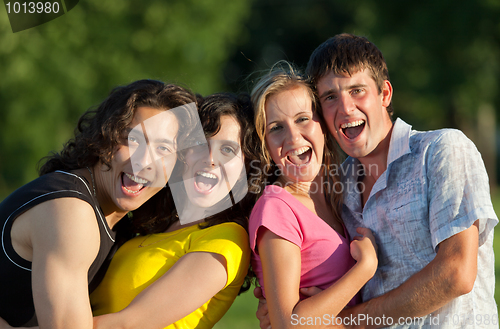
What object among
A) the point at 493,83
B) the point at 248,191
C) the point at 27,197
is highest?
the point at 27,197

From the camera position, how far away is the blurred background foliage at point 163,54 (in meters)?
15.2

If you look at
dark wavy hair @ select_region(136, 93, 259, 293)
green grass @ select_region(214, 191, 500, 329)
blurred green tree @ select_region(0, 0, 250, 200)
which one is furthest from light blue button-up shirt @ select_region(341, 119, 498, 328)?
blurred green tree @ select_region(0, 0, 250, 200)

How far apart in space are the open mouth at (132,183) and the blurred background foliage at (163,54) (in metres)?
13.0

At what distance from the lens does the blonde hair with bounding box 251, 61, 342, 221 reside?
122 inches

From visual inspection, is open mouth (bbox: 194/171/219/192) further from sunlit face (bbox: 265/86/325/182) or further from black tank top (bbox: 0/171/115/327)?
black tank top (bbox: 0/171/115/327)

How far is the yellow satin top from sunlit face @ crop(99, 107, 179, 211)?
342mm

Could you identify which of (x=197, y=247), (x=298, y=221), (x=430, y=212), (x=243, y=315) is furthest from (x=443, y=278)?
(x=243, y=315)

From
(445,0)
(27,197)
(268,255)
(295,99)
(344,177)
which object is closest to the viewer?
(27,197)

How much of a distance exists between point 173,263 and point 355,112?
4.97 feet

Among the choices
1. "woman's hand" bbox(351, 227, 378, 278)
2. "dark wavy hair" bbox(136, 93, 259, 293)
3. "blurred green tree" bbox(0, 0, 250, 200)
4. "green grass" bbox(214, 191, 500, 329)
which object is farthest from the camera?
"blurred green tree" bbox(0, 0, 250, 200)

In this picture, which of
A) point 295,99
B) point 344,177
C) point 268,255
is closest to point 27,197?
point 268,255

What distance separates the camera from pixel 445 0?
1570 centimetres

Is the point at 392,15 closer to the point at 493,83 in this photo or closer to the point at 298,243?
the point at 493,83

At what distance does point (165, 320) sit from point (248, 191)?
107cm
